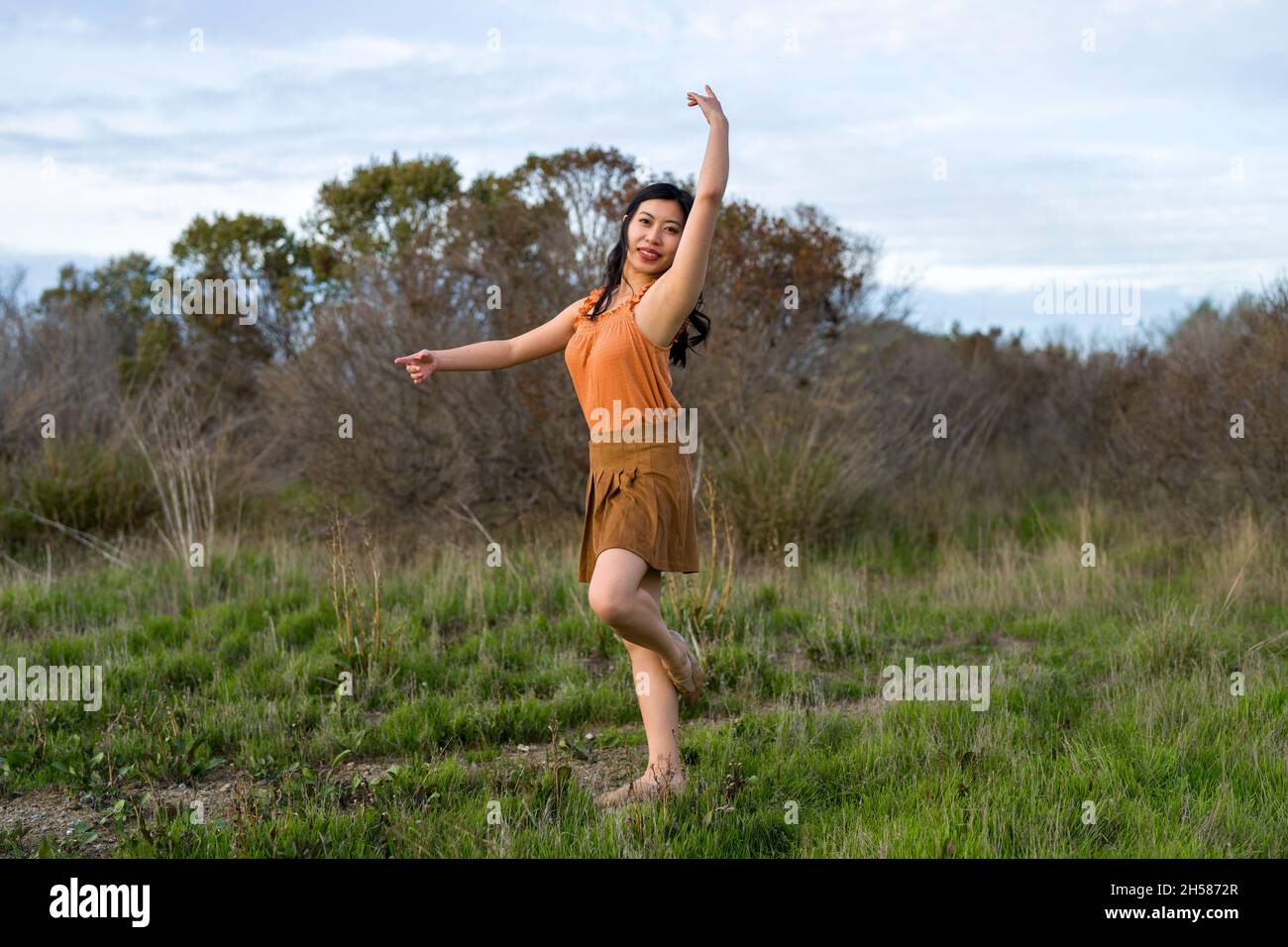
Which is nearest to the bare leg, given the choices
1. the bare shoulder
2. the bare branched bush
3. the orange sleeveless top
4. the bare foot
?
the bare foot

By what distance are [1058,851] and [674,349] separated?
1.96 m

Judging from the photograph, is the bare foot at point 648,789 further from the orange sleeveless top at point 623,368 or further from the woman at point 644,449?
the orange sleeveless top at point 623,368

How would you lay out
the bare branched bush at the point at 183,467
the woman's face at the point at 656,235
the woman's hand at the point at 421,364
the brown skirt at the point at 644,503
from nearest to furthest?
1. the brown skirt at the point at 644,503
2. the woman's face at the point at 656,235
3. the woman's hand at the point at 421,364
4. the bare branched bush at the point at 183,467

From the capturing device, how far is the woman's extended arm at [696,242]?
3119 millimetres

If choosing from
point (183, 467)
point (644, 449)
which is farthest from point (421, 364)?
point (183, 467)

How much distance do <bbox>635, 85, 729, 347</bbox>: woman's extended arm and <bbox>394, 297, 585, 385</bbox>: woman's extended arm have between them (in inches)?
16.7

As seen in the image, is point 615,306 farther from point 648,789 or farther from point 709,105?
point 648,789

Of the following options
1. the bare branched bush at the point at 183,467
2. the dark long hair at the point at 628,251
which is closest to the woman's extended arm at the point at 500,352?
the dark long hair at the point at 628,251

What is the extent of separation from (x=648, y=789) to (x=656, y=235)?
1778 millimetres

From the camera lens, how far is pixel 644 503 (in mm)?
3420

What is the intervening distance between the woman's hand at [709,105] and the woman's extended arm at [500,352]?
0.78 m

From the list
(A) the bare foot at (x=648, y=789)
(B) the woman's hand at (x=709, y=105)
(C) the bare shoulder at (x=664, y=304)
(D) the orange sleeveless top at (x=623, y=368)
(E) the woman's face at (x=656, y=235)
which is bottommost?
(A) the bare foot at (x=648, y=789)

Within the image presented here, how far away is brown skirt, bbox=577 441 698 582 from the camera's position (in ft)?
11.1
